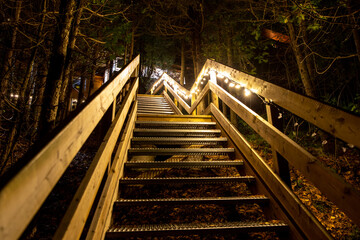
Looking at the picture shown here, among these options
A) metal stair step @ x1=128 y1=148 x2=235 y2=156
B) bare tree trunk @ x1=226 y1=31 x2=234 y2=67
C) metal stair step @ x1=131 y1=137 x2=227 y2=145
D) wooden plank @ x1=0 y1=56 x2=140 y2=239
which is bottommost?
metal stair step @ x1=128 y1=148 x2=235 y2=156

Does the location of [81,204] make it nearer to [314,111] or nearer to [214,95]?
[314,111]

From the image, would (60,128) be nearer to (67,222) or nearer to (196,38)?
(67,222)

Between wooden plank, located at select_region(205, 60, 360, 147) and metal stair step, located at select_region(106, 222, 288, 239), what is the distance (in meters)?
1.07

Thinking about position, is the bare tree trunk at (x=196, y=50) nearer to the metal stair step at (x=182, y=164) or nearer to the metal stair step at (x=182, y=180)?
the metal stair step at (x=182, y=164)

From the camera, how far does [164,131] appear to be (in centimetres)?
362

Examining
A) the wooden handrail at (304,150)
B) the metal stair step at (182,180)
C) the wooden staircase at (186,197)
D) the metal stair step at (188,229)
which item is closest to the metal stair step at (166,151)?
the wooden staircase at (186,197)

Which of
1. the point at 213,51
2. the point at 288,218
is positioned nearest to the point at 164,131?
the point at 288,218

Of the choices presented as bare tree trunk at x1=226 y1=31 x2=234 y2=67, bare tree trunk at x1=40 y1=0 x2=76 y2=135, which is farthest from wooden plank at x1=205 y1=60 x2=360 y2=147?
bare tree trunk at x1=226 y1=31 x2=234 y2=67

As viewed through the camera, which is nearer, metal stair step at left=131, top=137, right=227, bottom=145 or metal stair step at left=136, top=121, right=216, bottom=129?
metal stair step at left=131, top=137, right=227, bottom=145

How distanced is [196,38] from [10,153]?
8226mm

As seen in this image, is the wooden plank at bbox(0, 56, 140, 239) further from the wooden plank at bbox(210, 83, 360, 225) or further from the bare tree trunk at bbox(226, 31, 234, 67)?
the bare tree trunk at bbox(226, 31, 234, 67)

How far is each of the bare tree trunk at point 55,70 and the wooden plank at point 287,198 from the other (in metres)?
2.79

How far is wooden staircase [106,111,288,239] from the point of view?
5.94ft

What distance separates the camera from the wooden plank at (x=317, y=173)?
1312 millimetres
